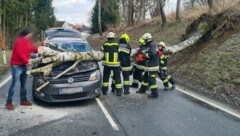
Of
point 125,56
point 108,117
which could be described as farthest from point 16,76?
point 125,56

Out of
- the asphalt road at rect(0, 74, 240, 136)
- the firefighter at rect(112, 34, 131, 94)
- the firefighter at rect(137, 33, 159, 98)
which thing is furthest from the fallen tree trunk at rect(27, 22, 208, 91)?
the firefighter at rect(137, 33, 159, 98)

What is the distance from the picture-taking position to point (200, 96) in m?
9.61

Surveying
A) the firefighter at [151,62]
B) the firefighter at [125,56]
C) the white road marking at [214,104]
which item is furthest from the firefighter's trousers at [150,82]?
the white road marking at [214,104]

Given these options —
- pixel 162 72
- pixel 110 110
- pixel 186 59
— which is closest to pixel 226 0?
pixel 186 59

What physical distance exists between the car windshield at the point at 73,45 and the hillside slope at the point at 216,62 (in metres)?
3.95

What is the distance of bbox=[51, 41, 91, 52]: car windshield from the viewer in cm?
987

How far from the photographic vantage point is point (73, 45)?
33.0 feet

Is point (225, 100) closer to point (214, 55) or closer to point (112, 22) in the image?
point (214, 55)

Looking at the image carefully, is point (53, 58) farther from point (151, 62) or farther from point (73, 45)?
point (151, 62)

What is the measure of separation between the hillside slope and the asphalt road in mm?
1649

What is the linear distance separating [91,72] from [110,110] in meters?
1.23

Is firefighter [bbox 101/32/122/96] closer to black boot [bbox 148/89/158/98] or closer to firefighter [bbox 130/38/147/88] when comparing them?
firefighter [bbox 130/38/147/88]

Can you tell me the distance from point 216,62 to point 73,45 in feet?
19.6

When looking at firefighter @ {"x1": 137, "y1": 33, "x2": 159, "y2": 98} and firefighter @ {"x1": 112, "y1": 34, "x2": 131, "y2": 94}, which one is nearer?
firefighter @ {"x1": 137, "y1": 33, "x2": 159, "y2": 98}
